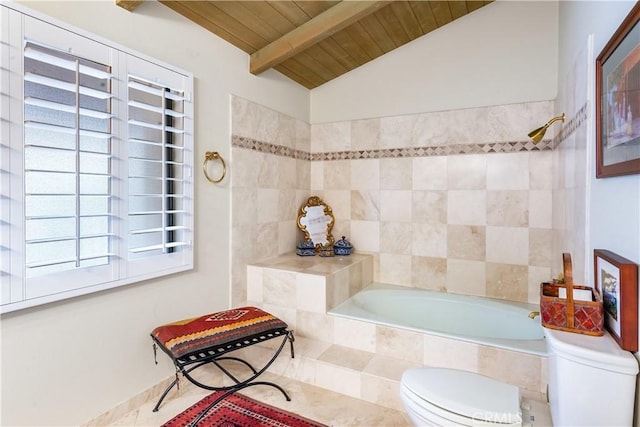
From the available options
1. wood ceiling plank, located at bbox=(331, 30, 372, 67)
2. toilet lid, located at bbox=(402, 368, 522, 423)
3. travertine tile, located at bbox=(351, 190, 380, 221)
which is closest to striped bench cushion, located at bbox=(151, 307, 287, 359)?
toilet lid, located at bbox=(402, 368, 522, 423)

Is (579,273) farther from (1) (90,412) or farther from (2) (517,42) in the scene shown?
(1) (90,412)

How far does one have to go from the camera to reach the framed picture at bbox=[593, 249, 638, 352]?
3.10ft

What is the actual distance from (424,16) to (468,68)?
0.53 m

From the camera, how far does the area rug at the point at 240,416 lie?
1721 millimetres

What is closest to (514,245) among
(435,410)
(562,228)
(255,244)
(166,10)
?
(562,228)

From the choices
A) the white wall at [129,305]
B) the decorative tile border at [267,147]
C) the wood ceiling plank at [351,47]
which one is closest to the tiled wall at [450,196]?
the decorative tile border at [267,147]

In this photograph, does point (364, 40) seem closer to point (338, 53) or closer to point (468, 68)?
point (338, 53)

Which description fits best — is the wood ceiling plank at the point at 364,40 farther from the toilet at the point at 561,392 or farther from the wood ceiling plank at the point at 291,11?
the toilet at the point at 561,392

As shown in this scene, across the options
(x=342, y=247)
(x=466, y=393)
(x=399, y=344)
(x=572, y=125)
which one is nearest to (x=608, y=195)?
(x=572, y=125)

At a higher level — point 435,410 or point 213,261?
point 213,261

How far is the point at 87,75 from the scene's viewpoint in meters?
1.58

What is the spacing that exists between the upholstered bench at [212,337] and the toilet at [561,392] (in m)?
0.85

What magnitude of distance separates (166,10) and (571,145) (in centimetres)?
242

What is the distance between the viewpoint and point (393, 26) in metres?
2.57
